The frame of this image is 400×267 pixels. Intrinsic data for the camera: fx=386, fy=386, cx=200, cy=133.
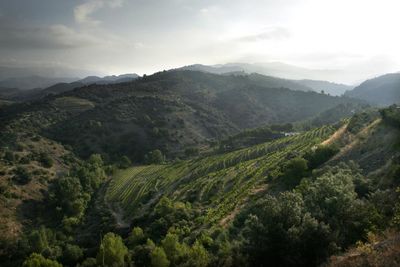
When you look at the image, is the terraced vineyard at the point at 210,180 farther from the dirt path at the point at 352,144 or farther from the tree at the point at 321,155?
the dirt path at the point at 352,144

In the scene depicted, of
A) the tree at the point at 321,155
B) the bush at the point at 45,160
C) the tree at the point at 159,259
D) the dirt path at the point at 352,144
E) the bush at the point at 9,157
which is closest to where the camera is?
the tree at the point at 159,259

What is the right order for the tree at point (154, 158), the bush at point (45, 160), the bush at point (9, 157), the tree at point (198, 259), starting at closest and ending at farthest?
1. the tree at point (198, 259)
2. the bush at point (9, 157)
3. the bush at point (45, 160)
4. the tree at point (154, 158)

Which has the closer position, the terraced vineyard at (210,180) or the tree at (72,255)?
the terraced vineyard at (210,180)

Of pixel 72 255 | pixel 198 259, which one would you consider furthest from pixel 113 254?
pixel 198 259

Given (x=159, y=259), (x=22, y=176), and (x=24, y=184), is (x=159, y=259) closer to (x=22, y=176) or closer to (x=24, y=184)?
(x=24, y=184)

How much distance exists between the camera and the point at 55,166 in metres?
128

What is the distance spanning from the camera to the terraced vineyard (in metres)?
65.7

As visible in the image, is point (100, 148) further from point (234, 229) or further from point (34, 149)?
point (234, 229)

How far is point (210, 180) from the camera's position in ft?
272

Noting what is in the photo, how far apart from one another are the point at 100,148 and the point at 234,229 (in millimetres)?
130400

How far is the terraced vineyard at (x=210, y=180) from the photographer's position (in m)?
65.7

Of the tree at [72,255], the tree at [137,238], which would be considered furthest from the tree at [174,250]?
the tree at [72,255]

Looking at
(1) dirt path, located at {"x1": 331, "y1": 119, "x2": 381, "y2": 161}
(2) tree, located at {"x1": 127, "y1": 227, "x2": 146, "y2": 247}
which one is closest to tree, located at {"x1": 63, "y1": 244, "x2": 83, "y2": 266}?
(2) tree, located at {"x1": 127, "y1": 227, "x2": 146, "y2": 247}

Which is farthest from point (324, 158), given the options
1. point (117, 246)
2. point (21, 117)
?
point (21, 117)
